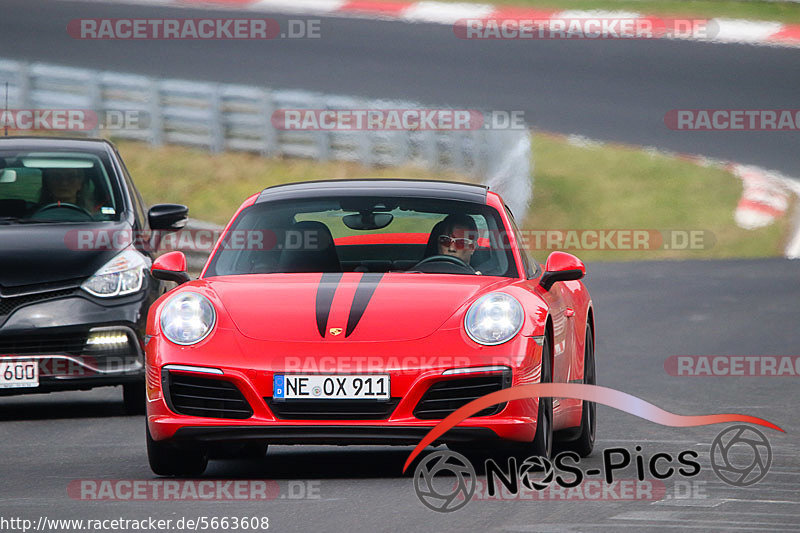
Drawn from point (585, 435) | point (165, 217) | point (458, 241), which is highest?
point (165, 217)

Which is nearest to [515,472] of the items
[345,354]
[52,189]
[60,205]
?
[345,354]

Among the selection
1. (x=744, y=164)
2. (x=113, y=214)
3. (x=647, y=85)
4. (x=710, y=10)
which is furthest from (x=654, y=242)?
(x=113, y=214)

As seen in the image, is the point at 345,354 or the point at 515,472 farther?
the point at 515,472

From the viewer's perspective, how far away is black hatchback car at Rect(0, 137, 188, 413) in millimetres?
10641

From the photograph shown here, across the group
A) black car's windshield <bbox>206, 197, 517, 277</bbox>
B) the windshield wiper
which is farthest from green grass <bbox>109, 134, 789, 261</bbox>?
black car's windshield <bbox>206, 197, 517, 277</bbox>

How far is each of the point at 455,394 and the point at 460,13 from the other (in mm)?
23546

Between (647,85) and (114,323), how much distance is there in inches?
696

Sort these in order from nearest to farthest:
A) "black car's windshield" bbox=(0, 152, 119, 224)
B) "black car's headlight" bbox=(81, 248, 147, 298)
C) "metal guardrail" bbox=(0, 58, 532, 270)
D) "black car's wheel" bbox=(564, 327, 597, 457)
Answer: "black car's wheel" bbox=(564, 327, 597, 457), "black car's headlight" bbox=(81, 248, 147, 298), "black car's windshield" bbox=(0, 152, 119, 224), "metal guardrail" bbox=(0, 58, 532, 270)

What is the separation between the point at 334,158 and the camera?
25.2m

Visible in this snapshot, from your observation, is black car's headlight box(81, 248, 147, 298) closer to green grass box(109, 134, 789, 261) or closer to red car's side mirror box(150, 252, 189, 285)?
red car's side mirror box(150, 252, 189, 285)

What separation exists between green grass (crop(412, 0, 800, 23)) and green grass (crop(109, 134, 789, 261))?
5200mm

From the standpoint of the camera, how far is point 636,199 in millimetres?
23828

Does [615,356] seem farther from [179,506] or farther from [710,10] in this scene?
[710,10]

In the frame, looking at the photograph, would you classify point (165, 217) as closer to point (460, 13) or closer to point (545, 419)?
point (545, 419)
